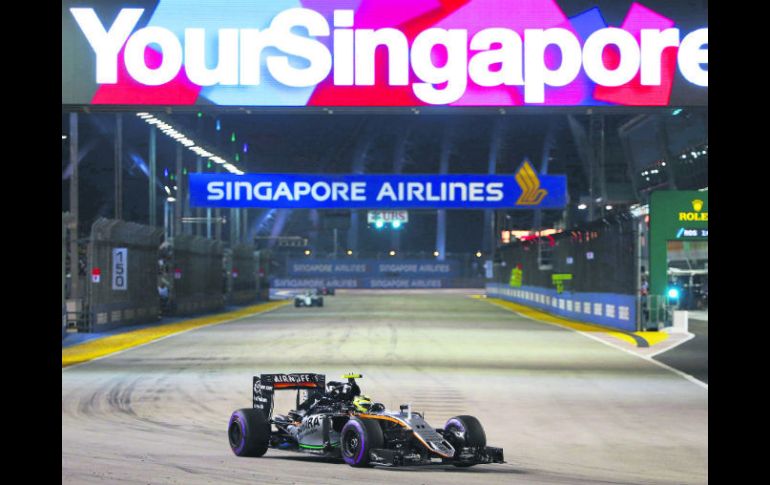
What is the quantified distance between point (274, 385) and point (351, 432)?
1689 millimetres

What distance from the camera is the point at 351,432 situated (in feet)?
37.4

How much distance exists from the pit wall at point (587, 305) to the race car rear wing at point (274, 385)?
88.0 ft

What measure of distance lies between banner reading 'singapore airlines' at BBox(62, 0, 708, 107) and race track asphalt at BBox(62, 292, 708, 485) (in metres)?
4.62

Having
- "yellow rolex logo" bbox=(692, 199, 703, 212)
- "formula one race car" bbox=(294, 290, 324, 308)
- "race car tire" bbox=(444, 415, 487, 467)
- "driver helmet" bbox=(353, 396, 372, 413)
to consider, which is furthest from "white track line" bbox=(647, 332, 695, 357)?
"formula one race car" bbox=(294, 290, 324, 308)

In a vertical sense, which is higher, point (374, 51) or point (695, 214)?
point (374, 51)

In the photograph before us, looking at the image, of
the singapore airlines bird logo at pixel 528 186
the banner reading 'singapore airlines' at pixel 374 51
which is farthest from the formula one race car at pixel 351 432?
the singapore airlines bird logo at pixel 528 186

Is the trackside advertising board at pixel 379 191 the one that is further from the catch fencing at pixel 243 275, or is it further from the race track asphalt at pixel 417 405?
the catch fencing at pixel 243 275

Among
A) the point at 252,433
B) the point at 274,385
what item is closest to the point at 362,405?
the point at 252,433

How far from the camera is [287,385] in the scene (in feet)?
42.2

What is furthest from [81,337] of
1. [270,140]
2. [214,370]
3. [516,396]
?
[270,140]

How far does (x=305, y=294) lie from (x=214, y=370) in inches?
1693

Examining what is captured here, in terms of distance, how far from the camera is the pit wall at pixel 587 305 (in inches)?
1554

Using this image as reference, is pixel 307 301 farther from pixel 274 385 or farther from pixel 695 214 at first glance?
pixel 274 385
